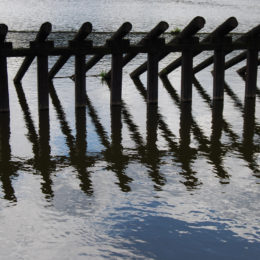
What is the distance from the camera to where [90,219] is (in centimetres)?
909

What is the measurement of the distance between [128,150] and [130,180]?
219 cm

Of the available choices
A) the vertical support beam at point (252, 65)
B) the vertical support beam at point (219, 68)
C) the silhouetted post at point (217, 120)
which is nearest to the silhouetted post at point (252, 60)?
the vertical support beam at point (252, 65)

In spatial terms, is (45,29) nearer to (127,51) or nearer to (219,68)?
(127,51)

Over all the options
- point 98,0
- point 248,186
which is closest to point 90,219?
point 248,186

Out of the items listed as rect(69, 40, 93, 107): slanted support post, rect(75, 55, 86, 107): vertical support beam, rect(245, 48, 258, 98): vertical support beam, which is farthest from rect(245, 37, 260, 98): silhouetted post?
rect(75, 55, 86, 107): vertical support beam

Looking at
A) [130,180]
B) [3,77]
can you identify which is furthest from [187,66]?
[130,180]

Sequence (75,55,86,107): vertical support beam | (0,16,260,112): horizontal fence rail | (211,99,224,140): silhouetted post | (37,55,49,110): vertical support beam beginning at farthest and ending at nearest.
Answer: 1. (75,55,86,107): vertical support beam
2. (37,55,49,110): vertical support beam
3. (0,16,260,112): horizontal fence rail
4. (211,99,224,140): silhouetted post

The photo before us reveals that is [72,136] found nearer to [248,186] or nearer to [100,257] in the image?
[248,186]

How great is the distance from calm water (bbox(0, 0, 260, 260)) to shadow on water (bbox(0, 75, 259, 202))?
2 centimetres

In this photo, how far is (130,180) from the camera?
10.9 metres

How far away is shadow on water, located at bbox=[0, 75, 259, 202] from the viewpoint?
11.1m

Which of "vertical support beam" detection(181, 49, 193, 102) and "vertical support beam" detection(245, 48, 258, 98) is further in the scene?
"vertical support beam" detection(245, 48, 258, 98)

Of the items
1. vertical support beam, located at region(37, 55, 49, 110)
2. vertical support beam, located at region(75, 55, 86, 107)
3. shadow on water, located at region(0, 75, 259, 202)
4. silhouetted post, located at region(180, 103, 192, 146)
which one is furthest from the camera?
vertical support beam, located at region(75, 55, 86, 107)

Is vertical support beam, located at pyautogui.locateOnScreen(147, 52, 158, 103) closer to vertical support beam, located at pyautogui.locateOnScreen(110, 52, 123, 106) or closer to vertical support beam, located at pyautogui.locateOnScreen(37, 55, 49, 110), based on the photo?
vertical support beam, located at pyautogui.locateOnScreen(110, 52, 123, 106)
